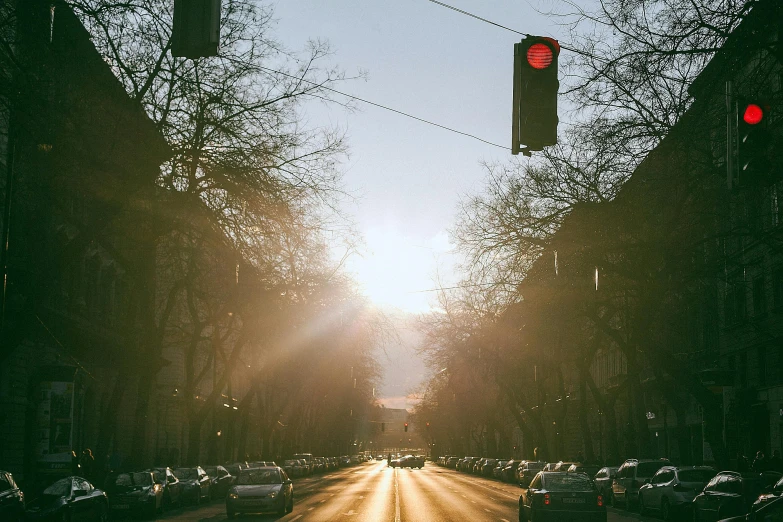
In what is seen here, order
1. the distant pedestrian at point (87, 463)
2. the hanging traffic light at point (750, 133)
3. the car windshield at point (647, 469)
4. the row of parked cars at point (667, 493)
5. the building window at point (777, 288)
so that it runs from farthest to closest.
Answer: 1. the building window at point (777, 288)
2. the distant pedestrian at point (87, 463)
3. the car windshield at point (647, 469)
4. the row of parked cars at point (667, 493)
5. the hanging traffic light at point (750, 133)

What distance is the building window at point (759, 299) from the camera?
148 feet

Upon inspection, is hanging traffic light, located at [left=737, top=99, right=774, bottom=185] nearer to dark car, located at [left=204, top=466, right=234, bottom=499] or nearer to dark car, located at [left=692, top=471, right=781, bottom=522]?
dark car, located at [left=692, top=471, right=781, bottom=522]

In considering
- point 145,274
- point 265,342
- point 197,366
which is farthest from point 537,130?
point 197,366

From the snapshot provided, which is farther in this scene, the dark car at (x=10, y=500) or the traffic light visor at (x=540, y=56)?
the dark car at (x=10, y=500)

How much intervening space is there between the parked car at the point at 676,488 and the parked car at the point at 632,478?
307 centimetres

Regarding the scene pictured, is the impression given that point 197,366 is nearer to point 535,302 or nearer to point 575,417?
point 575,417

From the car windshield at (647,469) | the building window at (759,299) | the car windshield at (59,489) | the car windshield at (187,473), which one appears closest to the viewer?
the car windshield at (59,489)

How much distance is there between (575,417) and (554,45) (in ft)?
286

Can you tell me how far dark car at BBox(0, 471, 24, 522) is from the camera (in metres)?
18.0

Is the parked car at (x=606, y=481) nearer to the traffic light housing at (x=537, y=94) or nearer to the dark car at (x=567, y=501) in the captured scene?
the dark car at (x=567, y=501)

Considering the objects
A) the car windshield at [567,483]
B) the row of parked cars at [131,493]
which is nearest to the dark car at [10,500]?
the row of parked cars at [131,493]

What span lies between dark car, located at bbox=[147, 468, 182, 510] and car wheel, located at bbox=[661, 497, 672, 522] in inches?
601

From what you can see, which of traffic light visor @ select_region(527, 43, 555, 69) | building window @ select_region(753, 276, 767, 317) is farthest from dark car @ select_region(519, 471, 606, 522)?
building window @ select_region(753, 276, 767, 317)

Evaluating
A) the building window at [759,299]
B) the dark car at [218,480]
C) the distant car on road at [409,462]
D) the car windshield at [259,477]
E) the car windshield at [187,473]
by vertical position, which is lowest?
the distant car on road at [409,462]
